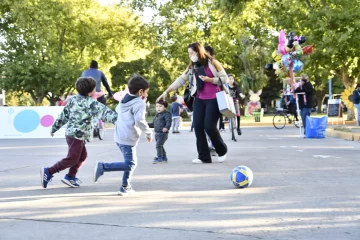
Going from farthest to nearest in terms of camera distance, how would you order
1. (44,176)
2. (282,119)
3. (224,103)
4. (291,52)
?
(282,119)
(291,52)
(224,103)
(44,176)

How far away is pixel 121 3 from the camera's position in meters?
54.0

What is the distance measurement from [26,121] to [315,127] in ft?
28.3

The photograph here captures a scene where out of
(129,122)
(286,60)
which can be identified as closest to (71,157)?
(129,122)

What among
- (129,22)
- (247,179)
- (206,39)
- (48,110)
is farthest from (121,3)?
(247,179)

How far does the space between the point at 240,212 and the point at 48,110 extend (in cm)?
1556

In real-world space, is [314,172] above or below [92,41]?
below

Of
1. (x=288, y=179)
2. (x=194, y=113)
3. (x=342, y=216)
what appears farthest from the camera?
(x=194, y=113)

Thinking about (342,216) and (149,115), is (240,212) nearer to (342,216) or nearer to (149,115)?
(342,216)

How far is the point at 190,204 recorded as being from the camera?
6.74 meters

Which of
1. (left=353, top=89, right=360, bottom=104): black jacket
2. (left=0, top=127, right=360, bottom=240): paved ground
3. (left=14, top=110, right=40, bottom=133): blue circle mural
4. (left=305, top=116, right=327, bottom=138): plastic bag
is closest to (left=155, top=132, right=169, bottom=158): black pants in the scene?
(left=0, top=127, right=360, bottom=240): paved ground

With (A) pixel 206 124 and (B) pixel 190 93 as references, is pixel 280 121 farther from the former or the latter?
(A) pixel 206 124

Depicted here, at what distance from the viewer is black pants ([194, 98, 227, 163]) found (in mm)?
11219

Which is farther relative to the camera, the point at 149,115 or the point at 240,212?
the point at 149,115

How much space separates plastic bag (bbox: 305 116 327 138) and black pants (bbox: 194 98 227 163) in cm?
962
